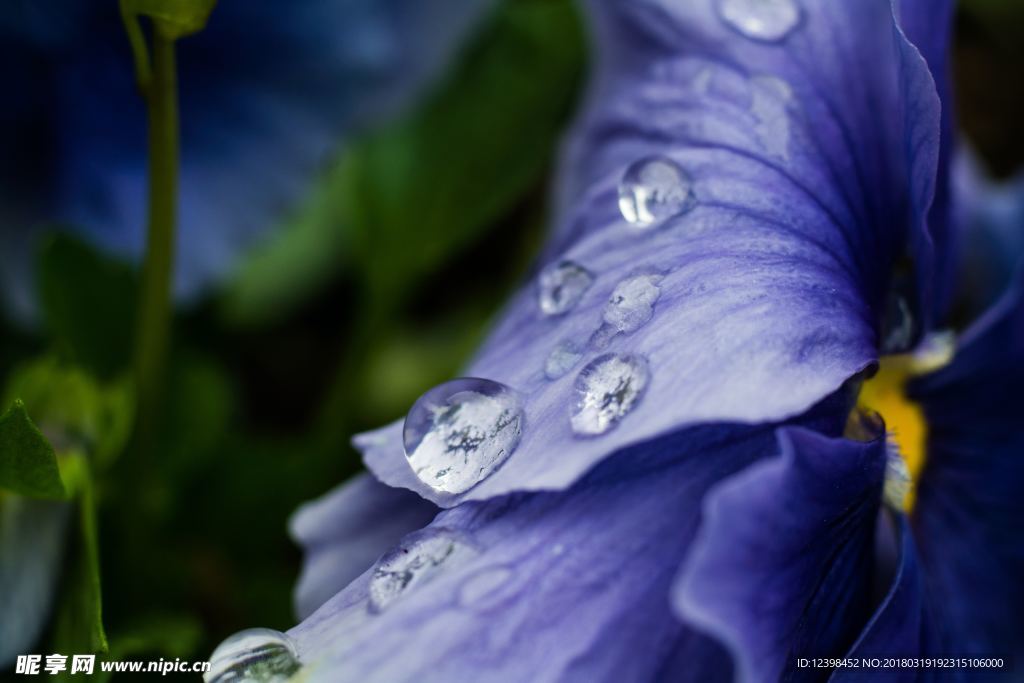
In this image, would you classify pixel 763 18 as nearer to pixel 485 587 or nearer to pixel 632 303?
pixel 632 303

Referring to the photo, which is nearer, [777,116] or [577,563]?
[577,563]

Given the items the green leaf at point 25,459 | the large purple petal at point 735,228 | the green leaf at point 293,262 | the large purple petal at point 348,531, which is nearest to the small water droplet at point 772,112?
the large purple petal at point 735,228

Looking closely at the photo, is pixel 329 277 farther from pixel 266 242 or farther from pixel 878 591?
pixel 878 591

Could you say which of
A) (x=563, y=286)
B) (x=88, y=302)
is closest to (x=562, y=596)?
(x=563, y=286)

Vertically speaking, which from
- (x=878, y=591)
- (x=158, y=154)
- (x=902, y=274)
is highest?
(x=158, y=154)

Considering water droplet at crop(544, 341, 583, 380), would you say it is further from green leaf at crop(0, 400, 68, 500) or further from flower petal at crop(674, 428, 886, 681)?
green leaf at crop(0, 400, 68, 500)

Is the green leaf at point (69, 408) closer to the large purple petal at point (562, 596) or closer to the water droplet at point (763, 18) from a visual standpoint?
the large purple petal at point (562, 596)

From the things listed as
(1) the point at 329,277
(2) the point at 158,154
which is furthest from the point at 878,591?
(1) the point at 329,277
